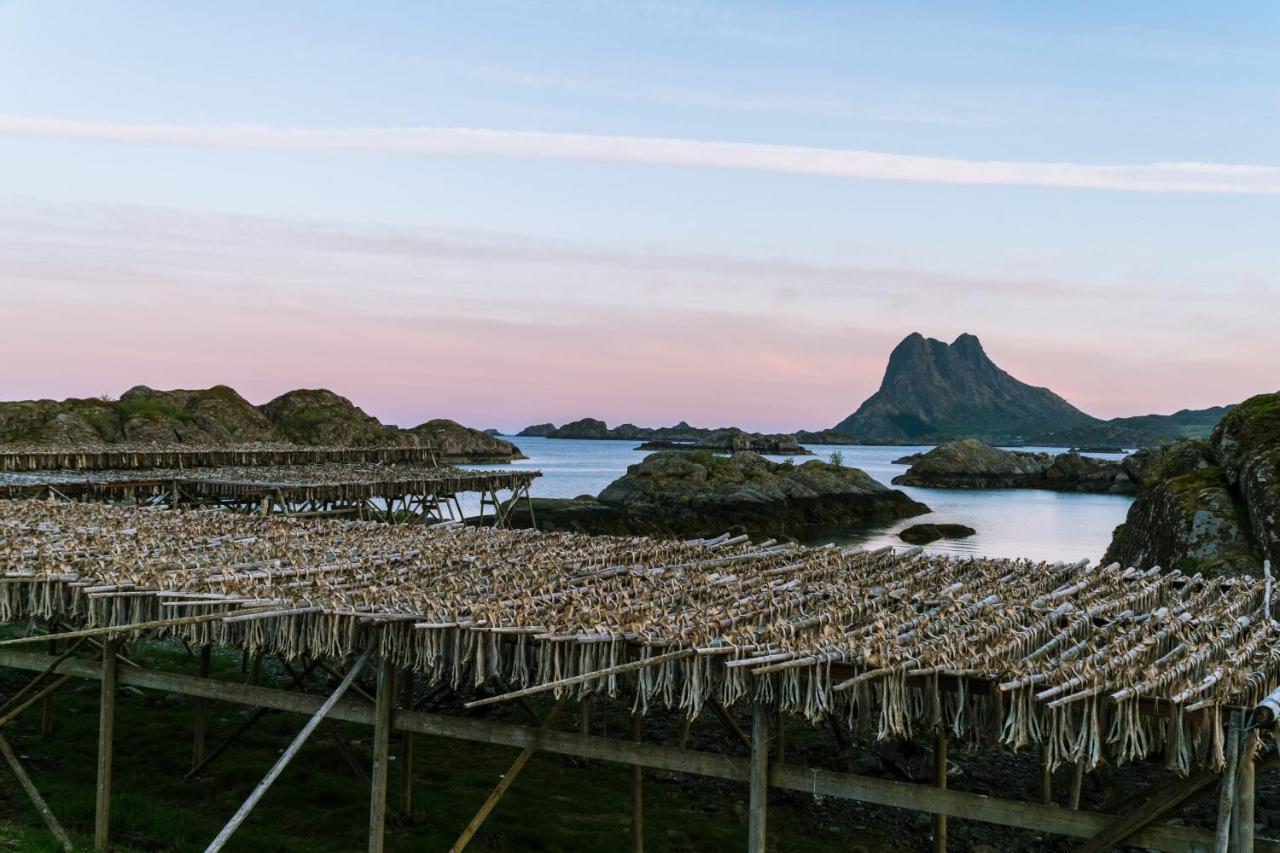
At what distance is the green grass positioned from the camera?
10742 mm

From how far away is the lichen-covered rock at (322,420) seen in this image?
268 ft

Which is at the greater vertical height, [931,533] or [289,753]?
[289,753]

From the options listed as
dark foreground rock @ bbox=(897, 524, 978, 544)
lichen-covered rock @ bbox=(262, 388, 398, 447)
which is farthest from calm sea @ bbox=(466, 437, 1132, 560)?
lichen-covered rock @ bbox=(262, 388, 398, 447)

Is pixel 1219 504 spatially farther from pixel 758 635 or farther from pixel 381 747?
pixel 381 747

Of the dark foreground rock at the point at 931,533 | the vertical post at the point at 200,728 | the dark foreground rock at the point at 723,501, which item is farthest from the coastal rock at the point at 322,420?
the vertical post at the point at 200,728

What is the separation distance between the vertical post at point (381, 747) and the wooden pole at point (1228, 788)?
6137 mm

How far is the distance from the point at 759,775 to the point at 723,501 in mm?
41636

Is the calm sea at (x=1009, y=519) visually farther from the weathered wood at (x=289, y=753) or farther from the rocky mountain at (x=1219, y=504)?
the weathered wood at (x=289, y=753)

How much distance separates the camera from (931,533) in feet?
155

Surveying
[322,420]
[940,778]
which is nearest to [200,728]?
[940,778]

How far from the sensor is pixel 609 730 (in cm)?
1538

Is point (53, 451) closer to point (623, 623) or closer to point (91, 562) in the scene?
point (91, 562)

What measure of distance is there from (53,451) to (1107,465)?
81.9 m

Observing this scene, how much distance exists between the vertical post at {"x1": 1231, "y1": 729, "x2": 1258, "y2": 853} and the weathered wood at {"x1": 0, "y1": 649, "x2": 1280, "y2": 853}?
0.33m
